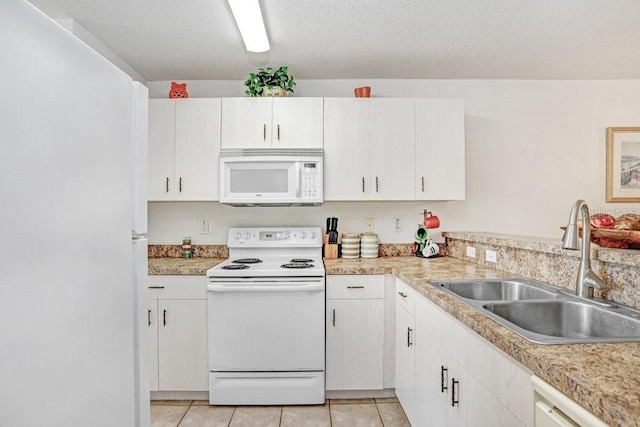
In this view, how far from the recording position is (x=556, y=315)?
1467mm

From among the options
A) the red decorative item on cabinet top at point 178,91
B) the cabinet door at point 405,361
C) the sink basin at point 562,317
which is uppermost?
the red decorative item on cabinet top at point 178,91

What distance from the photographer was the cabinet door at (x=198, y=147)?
9.15 feet

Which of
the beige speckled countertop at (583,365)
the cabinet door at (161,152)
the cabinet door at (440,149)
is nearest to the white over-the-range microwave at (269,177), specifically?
the cabinet door at (161,152)

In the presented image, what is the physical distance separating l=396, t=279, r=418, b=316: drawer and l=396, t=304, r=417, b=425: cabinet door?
31 millimetres

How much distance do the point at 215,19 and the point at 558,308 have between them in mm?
2265

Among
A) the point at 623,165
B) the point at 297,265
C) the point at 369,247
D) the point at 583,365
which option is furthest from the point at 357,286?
the point at 623,165

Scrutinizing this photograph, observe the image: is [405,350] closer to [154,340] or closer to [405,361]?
[405,361]

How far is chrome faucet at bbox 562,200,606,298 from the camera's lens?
4.46 feet

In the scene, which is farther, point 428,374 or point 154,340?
point 154,340

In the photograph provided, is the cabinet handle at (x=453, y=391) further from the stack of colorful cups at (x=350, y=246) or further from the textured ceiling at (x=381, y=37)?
the textured ceiling at (x=381, y=37)

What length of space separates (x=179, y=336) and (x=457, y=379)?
1.81 metres

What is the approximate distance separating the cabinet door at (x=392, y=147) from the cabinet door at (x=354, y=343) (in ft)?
2.77

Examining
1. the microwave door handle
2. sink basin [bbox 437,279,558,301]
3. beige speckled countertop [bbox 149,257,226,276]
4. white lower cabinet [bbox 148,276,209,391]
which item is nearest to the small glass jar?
beige speckled countertop [bbox 149,257,226,276]

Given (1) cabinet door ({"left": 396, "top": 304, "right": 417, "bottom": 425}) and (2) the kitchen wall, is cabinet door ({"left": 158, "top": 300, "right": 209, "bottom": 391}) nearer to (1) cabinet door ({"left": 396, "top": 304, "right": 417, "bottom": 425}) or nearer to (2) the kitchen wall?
(1) cabinet door ({"left": 396, "top": 304, "right": 417, "bottom": 425})
